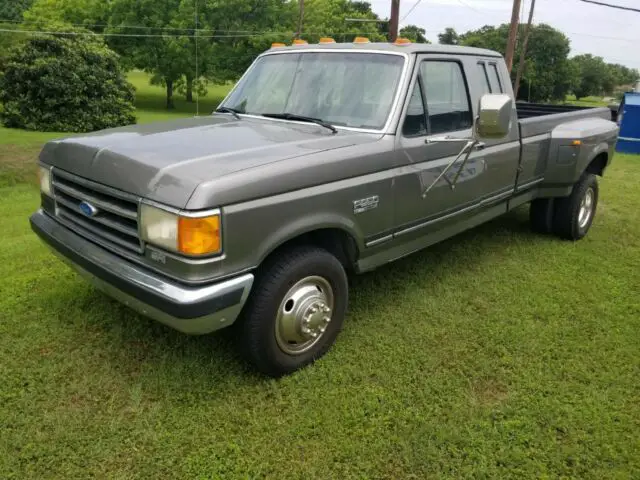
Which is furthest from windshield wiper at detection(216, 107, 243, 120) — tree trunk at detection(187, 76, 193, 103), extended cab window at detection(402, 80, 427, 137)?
tree trunk at detection(187, 76, 193, 103)

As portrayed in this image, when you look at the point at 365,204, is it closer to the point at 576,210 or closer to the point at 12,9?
the point at 576,210

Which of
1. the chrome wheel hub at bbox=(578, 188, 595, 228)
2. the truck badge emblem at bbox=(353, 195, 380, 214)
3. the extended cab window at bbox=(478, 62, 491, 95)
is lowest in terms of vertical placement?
the chrome wheel hub at bbox=(578, 188, 595, 228)

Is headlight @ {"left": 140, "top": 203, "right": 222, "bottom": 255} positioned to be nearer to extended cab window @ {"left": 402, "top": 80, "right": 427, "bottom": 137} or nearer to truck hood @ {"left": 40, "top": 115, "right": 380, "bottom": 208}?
truck hood @ {"left": 40, "top": 115, "right": 380, "bottom": 208}

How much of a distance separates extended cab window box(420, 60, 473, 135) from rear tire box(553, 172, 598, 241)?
210cm

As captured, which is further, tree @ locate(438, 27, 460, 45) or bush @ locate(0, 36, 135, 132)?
tree @ locate(438, 27, 460, 45)

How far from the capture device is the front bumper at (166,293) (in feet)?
8.61

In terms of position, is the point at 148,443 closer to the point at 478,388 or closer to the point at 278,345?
the point at 278,345

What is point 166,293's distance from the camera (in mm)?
2646

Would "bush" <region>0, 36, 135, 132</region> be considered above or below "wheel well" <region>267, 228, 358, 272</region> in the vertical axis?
above

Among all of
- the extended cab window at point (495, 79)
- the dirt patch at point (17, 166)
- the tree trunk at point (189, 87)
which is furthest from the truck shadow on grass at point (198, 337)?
the tree trunk at point (189, 87)

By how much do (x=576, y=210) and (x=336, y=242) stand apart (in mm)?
3504

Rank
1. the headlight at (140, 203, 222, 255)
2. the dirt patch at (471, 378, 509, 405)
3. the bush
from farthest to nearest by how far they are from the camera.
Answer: the bush → the dirt patch at (471, 378, 509, 405) → the headlight at (140, 203, 222, 255)

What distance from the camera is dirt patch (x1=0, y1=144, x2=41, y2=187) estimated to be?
8.02 meters

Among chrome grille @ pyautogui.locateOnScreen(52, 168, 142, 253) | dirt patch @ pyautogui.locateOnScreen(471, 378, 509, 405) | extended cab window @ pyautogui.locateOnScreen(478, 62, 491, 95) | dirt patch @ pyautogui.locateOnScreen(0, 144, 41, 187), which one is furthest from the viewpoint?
dirt patch @ pyautogui.locateOnScreen(0, 144, 41, 187)
